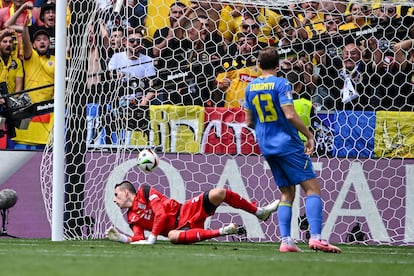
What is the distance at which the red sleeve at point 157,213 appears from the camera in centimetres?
813

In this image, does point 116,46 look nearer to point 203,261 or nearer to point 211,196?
point 211,196

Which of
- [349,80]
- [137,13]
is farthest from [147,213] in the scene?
[349,80]

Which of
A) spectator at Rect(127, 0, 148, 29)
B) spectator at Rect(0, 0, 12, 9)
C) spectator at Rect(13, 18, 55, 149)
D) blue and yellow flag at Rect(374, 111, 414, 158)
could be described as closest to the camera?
blue and yellow flag at Rect(374, 111, 414, 158)

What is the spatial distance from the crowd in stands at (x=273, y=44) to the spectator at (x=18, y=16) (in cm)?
140

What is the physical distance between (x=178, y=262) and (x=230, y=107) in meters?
4.23

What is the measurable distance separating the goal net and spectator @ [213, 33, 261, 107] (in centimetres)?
1

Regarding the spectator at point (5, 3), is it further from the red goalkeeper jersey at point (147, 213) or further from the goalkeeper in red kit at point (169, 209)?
the red goalkeeper jersey at point (147, 213)

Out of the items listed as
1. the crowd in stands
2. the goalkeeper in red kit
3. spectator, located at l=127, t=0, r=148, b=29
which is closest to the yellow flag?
the crowd in stands

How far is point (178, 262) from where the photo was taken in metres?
5.72

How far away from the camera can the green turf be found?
5016 millimetres

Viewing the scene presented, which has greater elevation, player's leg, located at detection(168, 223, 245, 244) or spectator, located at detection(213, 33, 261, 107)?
spectator, located at detection(213, 33, 261, 107)

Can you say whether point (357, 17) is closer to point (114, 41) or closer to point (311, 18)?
point (311, 18)

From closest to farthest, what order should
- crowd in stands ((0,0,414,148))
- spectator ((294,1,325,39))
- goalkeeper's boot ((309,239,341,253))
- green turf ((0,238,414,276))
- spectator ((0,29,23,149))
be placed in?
green turf ((0,238,414,276)) → goalkeeper's boot ((309,239,341,253)) → crowd in stands ((0,0,414,148)) → spectator ((294,1,325,39)) → spectator ((0,29,23,149))

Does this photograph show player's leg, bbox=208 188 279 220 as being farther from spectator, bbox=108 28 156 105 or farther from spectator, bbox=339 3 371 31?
spectator, bbox=339 3 371 31
